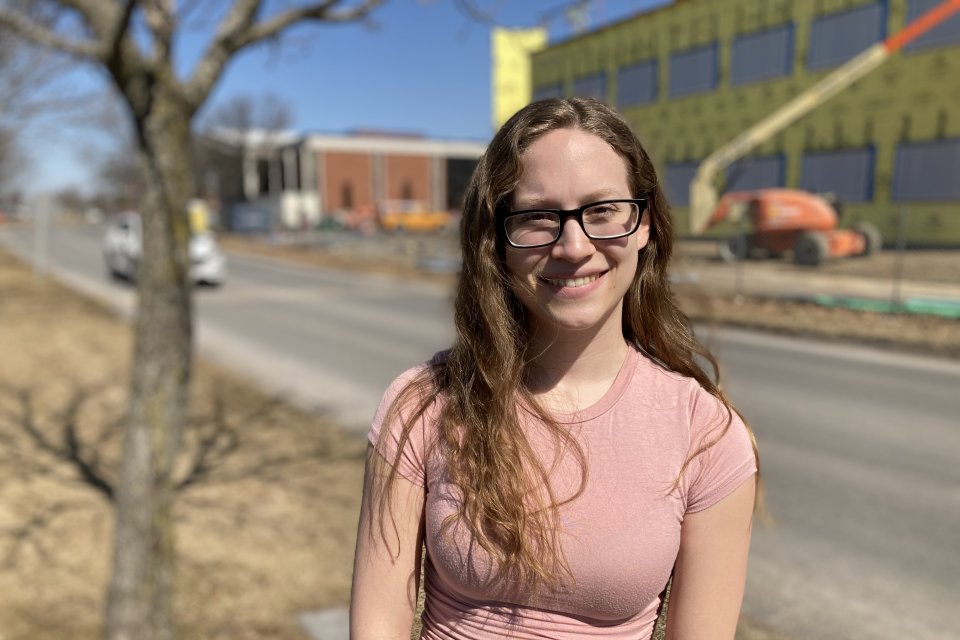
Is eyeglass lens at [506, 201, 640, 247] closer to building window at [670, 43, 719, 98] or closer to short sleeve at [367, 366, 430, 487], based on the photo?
short sleeve at [367, 366, 430, 487]

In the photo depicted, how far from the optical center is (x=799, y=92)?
784 inches

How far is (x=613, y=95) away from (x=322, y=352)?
18556 mm

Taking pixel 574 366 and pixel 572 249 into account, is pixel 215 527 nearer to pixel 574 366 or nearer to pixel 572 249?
pixel 574 366

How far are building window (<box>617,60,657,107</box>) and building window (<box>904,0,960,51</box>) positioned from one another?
8035 mm

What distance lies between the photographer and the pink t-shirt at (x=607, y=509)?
126 centimetres

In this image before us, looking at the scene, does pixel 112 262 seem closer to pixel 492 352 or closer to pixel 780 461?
pixel 780 461

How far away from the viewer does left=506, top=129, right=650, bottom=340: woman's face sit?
1299 millimetres

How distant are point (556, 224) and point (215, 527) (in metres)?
4.19

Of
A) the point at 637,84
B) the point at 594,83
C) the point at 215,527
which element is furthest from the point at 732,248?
the point at 215,527

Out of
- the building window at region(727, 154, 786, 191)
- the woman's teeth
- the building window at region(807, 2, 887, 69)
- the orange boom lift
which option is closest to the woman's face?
the woman's teeth

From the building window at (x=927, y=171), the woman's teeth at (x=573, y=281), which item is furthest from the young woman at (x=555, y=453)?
the building window at (x=927, y=171)

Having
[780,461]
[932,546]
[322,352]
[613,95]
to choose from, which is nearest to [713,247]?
[613,95]

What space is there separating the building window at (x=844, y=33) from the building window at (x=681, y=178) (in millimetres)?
4568

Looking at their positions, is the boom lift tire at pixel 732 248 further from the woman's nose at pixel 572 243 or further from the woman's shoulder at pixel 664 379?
the woman's nose at pixel 572 243
